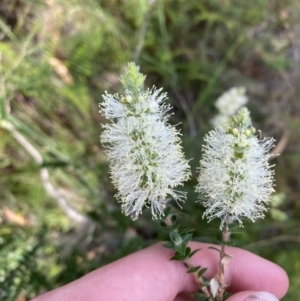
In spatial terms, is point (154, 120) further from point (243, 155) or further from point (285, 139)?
point (285, 139)

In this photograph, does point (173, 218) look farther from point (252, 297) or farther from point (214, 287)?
point (252, 297)

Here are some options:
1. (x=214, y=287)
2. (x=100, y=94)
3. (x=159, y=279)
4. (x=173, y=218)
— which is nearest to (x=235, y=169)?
(x=173, y=218)

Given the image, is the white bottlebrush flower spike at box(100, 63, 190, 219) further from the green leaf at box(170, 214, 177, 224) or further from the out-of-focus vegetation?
the out-of-focus vegetation

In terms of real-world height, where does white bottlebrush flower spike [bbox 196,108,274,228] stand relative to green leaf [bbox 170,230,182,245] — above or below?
above

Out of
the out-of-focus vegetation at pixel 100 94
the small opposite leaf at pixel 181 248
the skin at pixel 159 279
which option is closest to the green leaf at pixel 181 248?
the small opposite leaf at pixel 181 248

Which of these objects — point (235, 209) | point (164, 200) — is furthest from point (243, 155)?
point (164, 200)

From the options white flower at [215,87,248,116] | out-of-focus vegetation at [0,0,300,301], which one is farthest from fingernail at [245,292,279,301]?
white flower at [215,87,248,116]

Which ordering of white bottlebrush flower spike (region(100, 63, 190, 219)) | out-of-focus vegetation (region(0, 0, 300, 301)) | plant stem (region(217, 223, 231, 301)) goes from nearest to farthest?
white bottlebrush flower spike (region(100, 63, 190, 219)) < plant stem (region(217, 223, 231, 301)) < out-of-focus vegetation (region(0, 0, 300, 301))
